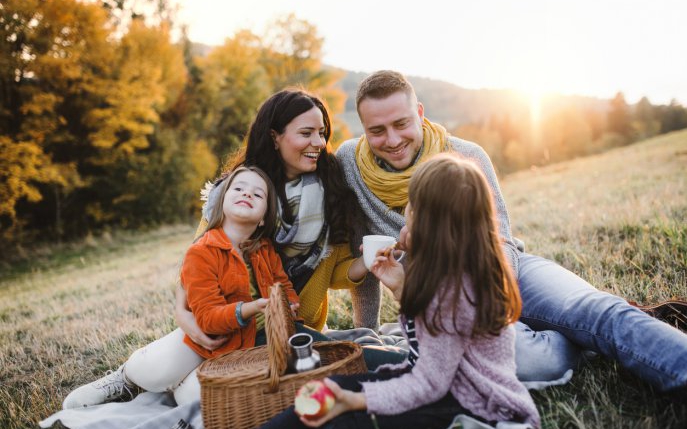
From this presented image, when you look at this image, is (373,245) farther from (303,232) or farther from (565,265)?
(565,265)

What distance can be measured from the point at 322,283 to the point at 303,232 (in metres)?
0.45

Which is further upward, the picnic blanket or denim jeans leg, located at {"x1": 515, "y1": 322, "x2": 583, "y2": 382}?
denim jeans leg, located at {"x1": 515, "y1": 322, "x2": 583, "y2": 382}

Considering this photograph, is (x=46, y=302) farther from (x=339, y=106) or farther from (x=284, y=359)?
(x=339, y=106)

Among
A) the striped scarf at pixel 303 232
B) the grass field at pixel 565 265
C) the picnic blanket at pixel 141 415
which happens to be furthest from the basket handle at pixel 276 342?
the grass field at pixel 565 265

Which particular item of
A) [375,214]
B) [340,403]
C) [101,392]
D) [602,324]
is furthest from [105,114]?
[602,324]

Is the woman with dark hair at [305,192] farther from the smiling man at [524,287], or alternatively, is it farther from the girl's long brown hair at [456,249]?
the girl's long brown hair at [456,249]

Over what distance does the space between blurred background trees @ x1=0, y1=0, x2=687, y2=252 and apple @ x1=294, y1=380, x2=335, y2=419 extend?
13214mm

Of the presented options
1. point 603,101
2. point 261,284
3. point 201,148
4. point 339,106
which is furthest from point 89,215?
point 603,101

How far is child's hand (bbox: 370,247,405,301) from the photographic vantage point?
2.12m

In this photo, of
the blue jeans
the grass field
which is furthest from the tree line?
the blue jeans

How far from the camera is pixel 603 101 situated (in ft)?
282

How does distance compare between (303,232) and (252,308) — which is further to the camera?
(303,232)

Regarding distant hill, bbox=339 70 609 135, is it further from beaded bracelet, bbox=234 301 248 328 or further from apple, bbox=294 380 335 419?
apple, bbox=294 380 335 419

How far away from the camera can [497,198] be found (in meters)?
2.92
